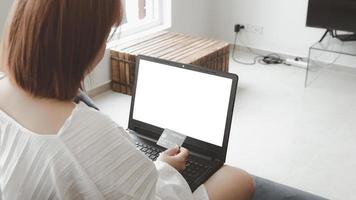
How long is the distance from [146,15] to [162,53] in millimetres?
723

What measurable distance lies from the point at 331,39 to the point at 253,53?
2.68 feet

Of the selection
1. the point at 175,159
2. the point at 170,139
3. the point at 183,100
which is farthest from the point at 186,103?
the point at 175,159

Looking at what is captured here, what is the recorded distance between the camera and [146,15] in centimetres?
381

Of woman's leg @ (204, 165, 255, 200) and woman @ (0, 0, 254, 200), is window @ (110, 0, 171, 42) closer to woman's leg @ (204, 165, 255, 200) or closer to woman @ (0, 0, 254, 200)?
woman's leg @ (204, 165, 255, 200)

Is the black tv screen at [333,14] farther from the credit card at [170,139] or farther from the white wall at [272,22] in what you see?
the credit card at [170,139]

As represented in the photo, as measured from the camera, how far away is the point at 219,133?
1313 millimetres

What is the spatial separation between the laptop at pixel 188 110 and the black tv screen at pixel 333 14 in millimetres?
2365

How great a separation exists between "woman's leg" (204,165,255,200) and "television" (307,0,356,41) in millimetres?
2394

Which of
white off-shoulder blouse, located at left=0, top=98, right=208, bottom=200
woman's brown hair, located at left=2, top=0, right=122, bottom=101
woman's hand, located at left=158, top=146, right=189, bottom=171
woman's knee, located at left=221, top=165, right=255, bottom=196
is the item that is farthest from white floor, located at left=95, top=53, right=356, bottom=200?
woman's brown hair, located at left=2, top=0, right=122, bottom=101

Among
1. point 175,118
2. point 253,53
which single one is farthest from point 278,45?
point 175,118

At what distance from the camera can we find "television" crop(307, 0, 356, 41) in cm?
329

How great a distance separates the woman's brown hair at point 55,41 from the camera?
779 mm

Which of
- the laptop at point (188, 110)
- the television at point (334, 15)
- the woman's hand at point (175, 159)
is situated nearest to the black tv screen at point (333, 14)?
the television at point (334, 15)

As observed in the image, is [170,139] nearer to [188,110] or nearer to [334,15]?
[188,110]
